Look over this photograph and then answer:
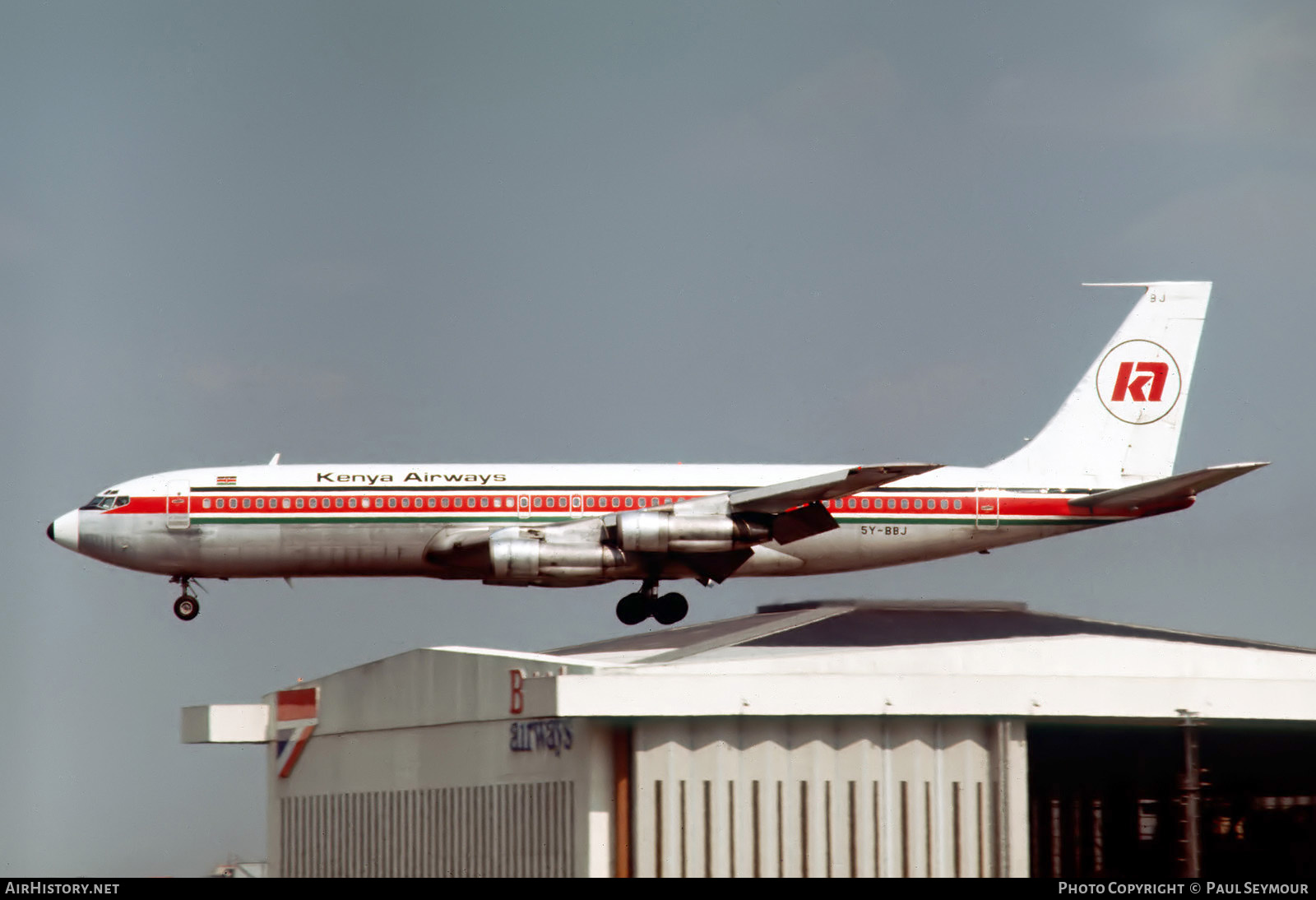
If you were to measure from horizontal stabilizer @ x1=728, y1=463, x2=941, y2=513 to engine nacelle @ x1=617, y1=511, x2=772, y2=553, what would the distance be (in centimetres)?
68

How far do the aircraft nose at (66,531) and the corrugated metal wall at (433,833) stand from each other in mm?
11635

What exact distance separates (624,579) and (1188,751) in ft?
66.1

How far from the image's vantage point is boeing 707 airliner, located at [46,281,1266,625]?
6003cm

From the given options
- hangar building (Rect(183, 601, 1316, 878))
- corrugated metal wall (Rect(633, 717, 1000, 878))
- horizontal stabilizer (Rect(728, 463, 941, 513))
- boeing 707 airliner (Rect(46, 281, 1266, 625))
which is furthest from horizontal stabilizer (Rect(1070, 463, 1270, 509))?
corrugated metal wall (Rect(633, 717, 1000, 878))

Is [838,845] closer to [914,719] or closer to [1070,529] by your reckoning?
[914,719]

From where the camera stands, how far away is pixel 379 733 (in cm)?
5988

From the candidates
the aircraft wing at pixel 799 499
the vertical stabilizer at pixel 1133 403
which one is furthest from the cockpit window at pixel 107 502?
the vertical stabilizer at pixel 1133 403

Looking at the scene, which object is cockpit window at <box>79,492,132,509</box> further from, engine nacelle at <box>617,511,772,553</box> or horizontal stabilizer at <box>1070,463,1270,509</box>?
horizontal stabilizer at <box>1070,463,1270,509</box>

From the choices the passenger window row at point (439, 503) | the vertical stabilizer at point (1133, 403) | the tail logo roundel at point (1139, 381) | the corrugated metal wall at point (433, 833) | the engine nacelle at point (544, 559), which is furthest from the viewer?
the tail logo roundel at point (1139, 381)

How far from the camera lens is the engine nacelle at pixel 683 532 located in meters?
59.8

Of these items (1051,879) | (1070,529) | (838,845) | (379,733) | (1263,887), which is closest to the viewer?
(1263,887)

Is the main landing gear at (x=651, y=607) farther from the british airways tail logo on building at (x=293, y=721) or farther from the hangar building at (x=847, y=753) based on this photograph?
the british airways tail logo on building at (x=293, y=721)

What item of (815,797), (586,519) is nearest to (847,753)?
(815,797)

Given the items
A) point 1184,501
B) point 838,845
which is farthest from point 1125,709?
point 1184,501
